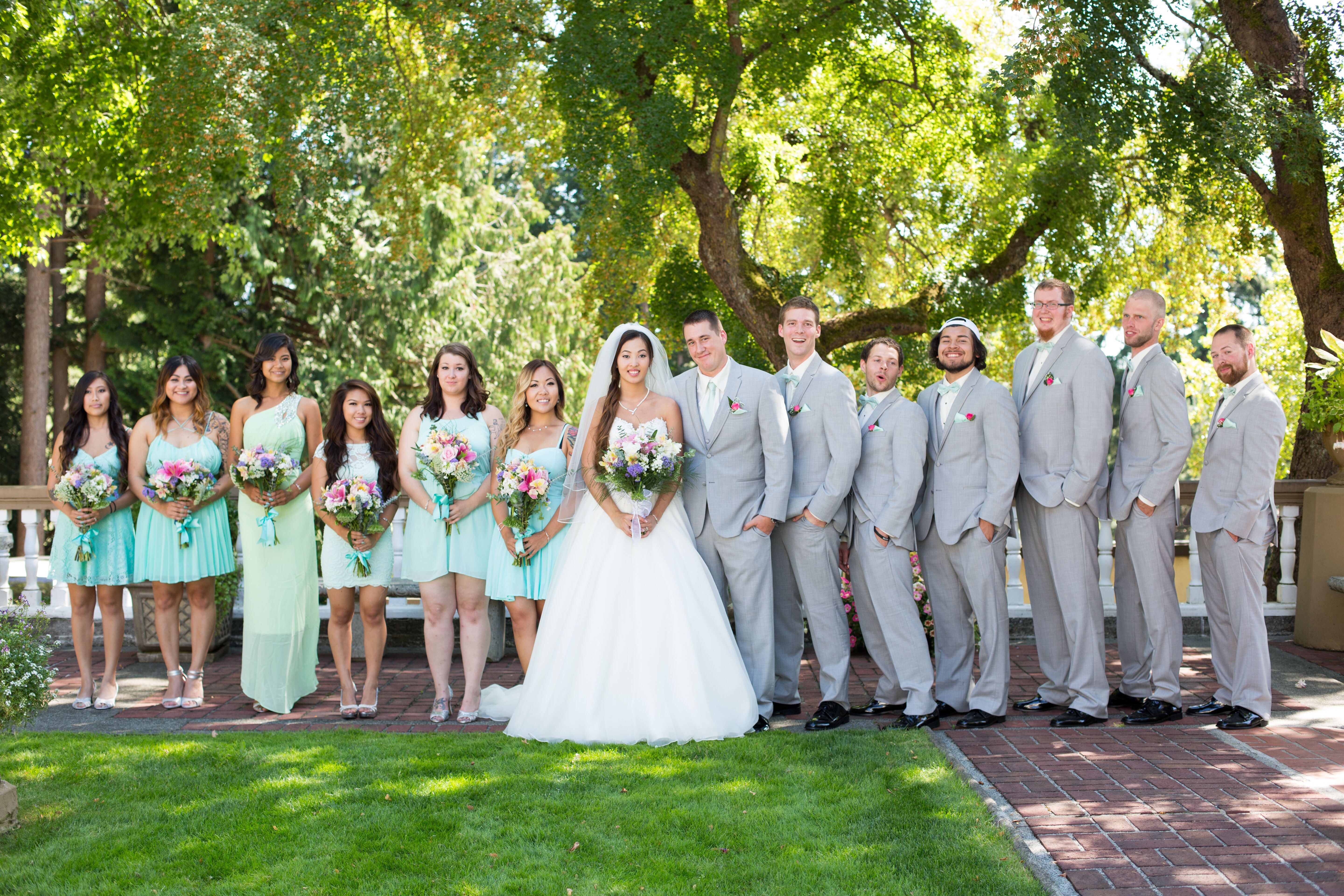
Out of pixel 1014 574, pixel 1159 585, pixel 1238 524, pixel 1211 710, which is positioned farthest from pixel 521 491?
pixel 1014 574

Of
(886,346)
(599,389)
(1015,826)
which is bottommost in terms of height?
(1015,826)

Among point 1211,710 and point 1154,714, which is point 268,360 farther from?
point 1211,710

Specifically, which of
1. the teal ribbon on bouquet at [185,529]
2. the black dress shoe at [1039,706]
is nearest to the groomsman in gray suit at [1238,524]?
the black dress shoe at [1039,706]

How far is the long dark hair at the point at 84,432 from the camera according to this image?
6.76m

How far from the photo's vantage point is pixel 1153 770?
197 inches

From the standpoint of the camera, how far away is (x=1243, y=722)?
5.81 meters

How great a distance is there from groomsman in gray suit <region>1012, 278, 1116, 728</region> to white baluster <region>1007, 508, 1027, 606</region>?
7.70 feet

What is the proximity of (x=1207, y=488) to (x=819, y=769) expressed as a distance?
288 cm

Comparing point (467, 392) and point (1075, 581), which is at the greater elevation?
point (467, 392)

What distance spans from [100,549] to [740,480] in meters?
4.09

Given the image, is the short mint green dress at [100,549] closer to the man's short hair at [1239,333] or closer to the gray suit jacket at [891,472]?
the gray suit jacket at [891,472]

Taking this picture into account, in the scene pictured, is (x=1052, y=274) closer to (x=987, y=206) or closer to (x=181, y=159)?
(x=987, y=206)

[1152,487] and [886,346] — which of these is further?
[886,346]

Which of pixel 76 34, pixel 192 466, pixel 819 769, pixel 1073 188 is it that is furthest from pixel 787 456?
pixel 76 34
